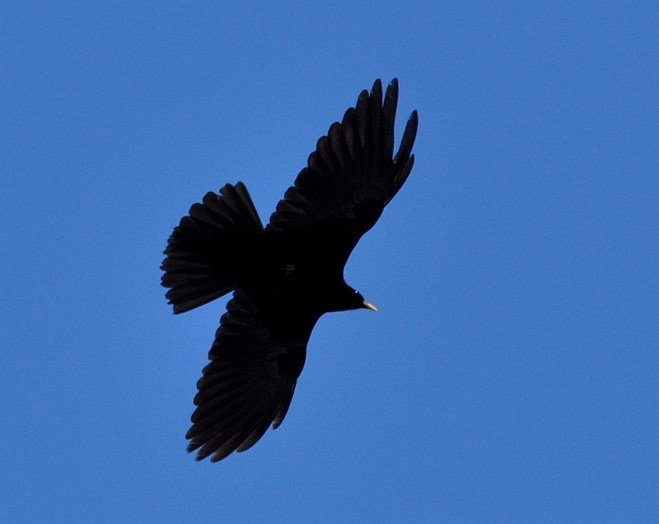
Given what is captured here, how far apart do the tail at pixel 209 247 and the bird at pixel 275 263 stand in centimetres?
1

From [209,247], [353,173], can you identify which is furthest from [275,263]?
[353,173]

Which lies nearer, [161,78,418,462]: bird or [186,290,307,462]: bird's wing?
[161,78,418,462]: bird

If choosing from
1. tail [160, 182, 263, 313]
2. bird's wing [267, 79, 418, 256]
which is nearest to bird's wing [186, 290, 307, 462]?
tail [160, 182, 263, 313]

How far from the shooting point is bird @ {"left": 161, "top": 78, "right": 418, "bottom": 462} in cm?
1609

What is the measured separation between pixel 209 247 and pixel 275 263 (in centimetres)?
82

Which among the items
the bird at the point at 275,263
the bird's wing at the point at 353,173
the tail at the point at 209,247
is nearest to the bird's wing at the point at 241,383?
the bird at the point at 275,263

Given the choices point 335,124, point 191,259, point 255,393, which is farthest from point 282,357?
point 335,124

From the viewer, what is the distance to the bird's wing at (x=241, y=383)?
17.3 meters

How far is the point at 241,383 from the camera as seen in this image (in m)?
17.7

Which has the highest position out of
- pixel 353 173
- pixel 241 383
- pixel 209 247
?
pixel 353 173

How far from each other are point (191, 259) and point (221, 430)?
2.15 metres

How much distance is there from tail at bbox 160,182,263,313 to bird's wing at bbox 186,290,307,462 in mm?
461

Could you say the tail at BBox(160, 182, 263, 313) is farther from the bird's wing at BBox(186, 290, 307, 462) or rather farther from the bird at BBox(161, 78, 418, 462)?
the bird's wing at BBox(186, 290, 307, 462)

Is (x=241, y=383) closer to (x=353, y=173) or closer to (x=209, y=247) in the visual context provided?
(x=209, y=247)
